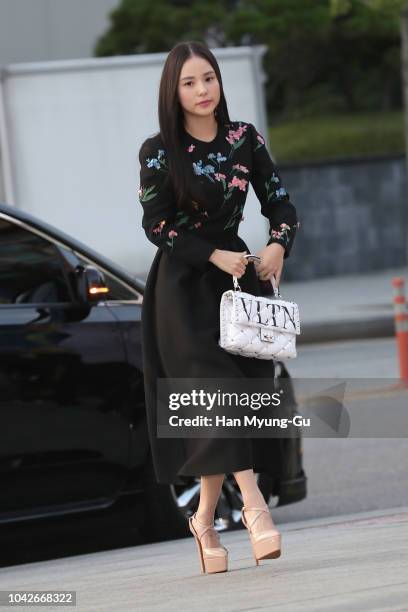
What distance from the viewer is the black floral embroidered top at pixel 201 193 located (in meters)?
4.73

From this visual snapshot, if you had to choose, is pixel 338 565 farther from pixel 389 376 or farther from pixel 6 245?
pixel 389 376

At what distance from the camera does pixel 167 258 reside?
4.82m

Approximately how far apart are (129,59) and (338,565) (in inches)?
542

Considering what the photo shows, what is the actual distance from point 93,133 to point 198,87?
533 inches

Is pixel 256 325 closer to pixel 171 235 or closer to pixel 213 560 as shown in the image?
pixel 171 235

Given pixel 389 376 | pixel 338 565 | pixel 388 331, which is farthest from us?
pixel 388 331

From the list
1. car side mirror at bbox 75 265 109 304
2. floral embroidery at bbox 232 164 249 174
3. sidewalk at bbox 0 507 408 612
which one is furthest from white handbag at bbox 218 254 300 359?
car side mirror at bbox 75 265 109 304

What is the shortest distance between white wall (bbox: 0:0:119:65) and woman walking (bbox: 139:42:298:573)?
1305 inches

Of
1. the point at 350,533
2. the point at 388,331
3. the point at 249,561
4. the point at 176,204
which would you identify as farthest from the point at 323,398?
the point at 388,331

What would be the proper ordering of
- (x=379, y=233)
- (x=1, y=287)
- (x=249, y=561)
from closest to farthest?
(x=249, y=561) < (x=1, y=287) < (x=379, y=233)

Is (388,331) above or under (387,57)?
under

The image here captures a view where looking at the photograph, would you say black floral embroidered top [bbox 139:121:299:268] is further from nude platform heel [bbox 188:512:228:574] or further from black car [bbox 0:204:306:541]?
black car [bbox 0:204:306:541]

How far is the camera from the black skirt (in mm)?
4723

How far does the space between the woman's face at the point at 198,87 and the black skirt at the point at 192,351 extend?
414 millimetres
